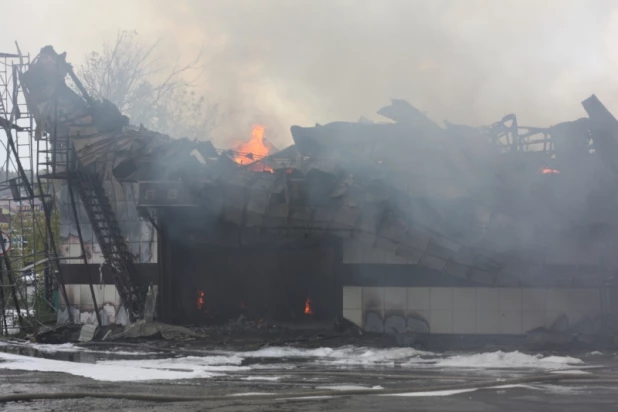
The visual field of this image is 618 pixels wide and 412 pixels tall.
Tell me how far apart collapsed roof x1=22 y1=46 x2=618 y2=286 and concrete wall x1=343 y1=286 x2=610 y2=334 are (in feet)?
1.50

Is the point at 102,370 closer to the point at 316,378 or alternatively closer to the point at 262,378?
the point at 262,378

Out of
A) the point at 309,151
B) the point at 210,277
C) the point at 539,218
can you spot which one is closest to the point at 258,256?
the point at 210,277

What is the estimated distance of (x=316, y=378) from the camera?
934 centimetres

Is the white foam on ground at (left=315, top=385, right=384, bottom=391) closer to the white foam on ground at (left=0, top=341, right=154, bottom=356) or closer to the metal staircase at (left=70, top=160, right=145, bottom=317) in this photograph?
the white foam on ground at (left=0, top=341, right=154, bottom=356)

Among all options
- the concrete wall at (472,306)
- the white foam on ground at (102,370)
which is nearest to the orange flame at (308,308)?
the concrete wall at (472,306)

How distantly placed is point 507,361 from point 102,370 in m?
6.31

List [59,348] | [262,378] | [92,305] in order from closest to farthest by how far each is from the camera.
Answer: [262,378] → [59,348] → [92,305]

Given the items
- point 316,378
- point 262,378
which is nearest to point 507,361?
point 316,378

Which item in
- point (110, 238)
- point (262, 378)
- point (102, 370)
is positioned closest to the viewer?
point (262, 378)

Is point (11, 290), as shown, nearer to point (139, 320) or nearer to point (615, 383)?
point (139, 320)

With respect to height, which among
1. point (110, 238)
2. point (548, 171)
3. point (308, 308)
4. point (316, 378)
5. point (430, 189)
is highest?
point (548, 171)

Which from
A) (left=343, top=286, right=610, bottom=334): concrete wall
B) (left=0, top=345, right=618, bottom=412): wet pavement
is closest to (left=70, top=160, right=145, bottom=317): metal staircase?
(left=0, top=345, right=618, bottom=412): wet pavement

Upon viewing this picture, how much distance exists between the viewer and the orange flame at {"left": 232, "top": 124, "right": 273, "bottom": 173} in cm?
1309

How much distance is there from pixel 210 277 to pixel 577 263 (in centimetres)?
725
